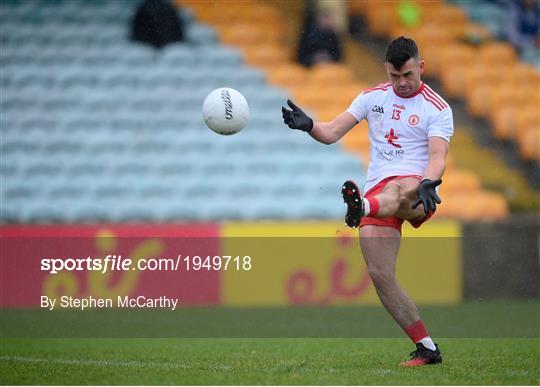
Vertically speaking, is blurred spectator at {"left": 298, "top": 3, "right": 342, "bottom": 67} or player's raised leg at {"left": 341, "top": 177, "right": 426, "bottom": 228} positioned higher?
player's raised leg at {"left": 341, "top": 177, "right": 426, "bottom": 228}

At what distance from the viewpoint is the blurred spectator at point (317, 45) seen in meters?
16.4

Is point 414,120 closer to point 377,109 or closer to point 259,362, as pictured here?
point 377,109

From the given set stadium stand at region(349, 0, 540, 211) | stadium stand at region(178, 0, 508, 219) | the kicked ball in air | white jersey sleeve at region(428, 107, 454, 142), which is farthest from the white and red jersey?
stadium stand at region(349, 0, 540, 211)

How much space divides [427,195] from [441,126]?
535 mm

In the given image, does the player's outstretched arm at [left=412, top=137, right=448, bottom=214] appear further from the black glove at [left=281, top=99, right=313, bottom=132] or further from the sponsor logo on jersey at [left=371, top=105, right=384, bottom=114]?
the black glove at [left=281, top=99, right=313, bottom=132]

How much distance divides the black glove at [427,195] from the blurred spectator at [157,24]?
10.3 m

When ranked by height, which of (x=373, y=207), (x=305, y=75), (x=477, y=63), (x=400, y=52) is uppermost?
(x=400, y=52)

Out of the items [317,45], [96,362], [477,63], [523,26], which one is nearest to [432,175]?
[96,362]

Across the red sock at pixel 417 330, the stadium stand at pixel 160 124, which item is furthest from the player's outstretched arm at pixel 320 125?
the stadium stand at pixel 160 124

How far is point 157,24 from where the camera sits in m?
16.4

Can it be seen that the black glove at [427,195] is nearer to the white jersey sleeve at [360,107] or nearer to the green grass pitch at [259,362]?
the white jersey sleeve at [360,107]

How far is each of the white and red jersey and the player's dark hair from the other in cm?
29

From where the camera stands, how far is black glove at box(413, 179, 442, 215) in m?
6.57

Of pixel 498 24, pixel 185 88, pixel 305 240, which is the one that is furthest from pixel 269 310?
pixel 498 24
